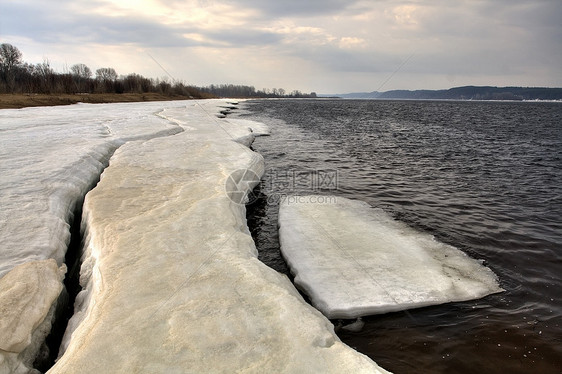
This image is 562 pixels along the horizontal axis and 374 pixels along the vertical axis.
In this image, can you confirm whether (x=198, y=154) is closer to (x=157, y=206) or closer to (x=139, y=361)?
(x=157, y=206)

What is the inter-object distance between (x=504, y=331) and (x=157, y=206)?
19.6 ft

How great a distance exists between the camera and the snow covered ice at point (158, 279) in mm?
2973

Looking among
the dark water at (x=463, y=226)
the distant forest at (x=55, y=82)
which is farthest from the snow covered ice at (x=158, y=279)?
the distant forest at (x=55, y=82)

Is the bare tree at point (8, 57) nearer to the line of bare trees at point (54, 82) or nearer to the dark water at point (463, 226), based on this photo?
the line of bare trees at point (54, 82)

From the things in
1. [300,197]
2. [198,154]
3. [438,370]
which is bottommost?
[438,370]

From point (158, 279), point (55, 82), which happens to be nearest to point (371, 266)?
point (158, 279)

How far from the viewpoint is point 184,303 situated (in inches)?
144

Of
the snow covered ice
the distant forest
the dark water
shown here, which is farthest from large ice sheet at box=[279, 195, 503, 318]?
the distant forest

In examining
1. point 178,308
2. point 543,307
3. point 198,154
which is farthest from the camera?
point 198,154

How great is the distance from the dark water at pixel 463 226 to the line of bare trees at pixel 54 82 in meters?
44.9

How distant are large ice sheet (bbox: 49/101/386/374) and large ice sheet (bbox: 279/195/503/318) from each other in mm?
936

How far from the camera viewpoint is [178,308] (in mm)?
3574

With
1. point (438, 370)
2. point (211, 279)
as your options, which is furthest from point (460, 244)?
point (211, 279)

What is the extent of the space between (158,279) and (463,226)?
697 centimetres
